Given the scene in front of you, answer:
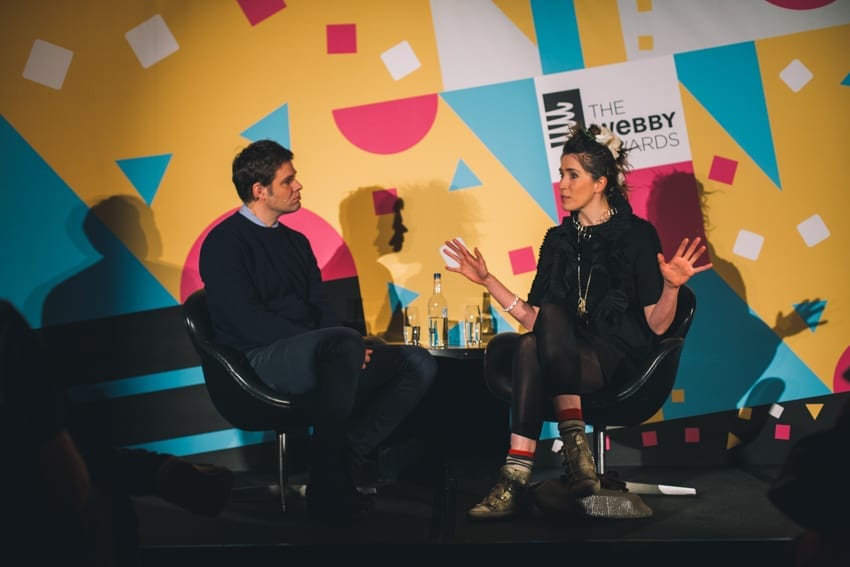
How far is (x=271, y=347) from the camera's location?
3.01 metres

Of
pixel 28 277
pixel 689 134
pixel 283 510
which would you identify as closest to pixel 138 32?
pixel 28 277

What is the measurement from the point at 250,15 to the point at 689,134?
6.97 feet

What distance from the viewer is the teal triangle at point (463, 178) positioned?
3.96 meters

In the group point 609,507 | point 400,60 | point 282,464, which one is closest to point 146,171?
point 400,60

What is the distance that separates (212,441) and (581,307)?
184cm

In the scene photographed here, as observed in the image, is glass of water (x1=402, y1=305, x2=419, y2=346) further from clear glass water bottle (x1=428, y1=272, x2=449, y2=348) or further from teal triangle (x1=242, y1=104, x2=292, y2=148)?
teal triangle (x1=242, y1=104, x2=292, y2=148)

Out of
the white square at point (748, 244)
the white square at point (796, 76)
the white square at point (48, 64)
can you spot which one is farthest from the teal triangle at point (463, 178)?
the white square at point (48, 64)

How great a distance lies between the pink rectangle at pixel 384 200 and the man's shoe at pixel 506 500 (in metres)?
1.55

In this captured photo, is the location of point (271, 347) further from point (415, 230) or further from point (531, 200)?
point (531, 200)

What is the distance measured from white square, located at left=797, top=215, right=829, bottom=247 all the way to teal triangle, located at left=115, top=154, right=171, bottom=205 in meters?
2.96

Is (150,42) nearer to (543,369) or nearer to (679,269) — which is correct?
(543,369)

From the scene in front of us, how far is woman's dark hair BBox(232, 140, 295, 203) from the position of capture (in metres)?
3.25

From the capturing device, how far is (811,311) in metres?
3.97

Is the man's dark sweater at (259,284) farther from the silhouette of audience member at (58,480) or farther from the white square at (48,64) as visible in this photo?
the silhouette of audience member at (58,480)
